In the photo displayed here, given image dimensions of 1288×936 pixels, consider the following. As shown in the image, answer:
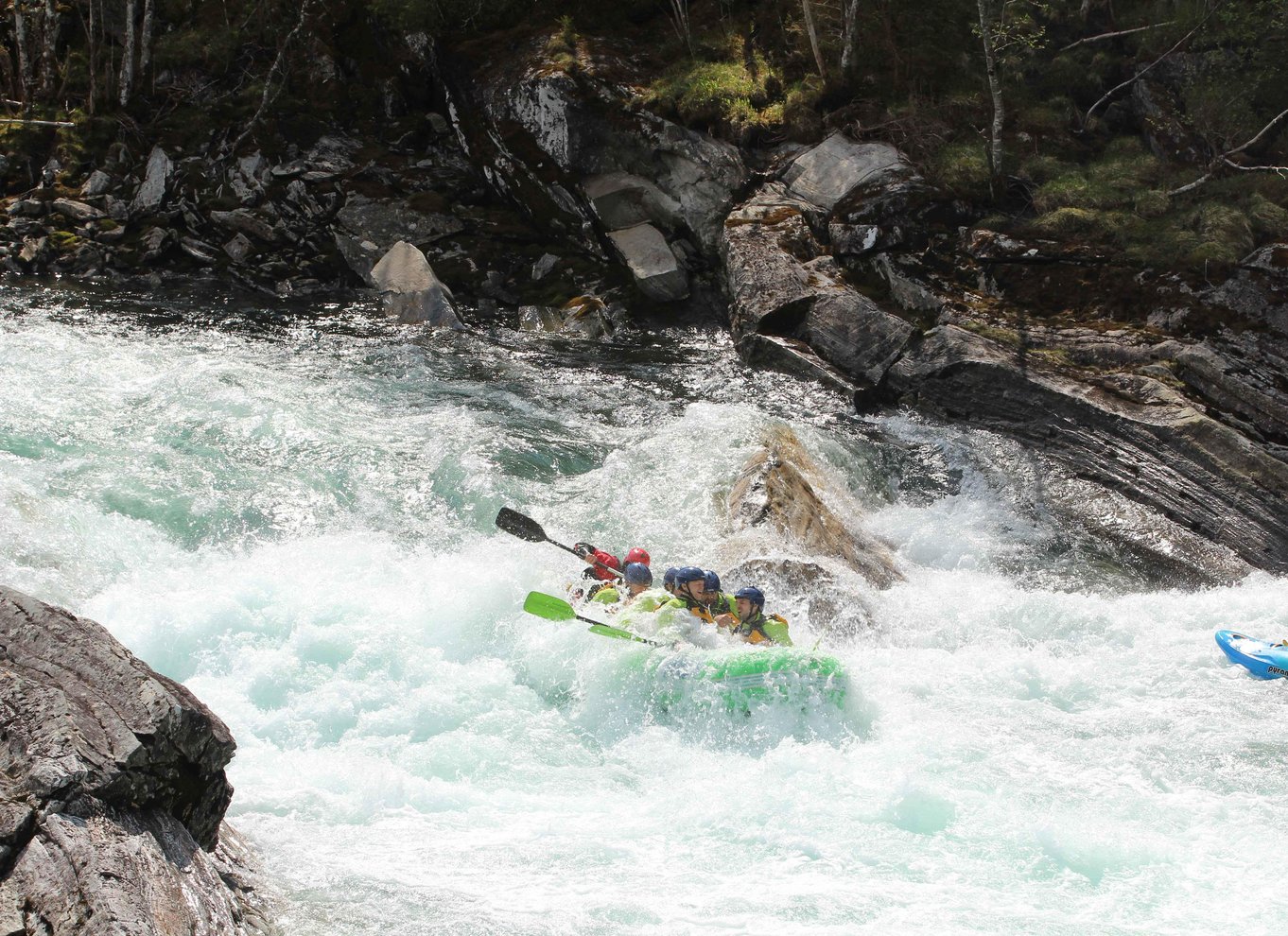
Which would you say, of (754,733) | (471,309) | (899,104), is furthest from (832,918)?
(899,104)

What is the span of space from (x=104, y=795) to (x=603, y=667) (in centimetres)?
378

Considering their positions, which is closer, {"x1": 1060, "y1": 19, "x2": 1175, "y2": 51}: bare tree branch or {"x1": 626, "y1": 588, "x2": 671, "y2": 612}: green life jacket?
{"x1": 626, "y1": 588, "x2": 671, "y2": 612}: green life jacket

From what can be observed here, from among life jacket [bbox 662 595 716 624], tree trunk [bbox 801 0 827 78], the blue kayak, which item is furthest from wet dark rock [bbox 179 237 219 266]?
the blue kayak

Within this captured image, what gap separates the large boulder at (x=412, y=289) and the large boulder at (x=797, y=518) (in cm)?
647

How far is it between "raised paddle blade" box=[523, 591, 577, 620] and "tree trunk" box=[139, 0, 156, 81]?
1574 centimetres

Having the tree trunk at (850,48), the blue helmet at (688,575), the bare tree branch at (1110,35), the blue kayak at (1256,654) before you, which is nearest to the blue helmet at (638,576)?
the blue helmet at (688,575)

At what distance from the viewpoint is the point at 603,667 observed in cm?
738

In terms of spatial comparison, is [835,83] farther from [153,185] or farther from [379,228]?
[153,185]

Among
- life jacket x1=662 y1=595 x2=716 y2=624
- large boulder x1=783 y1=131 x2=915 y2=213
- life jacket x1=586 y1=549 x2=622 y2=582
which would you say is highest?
large boulder x1=783 y1=131 x2=915 y2=213

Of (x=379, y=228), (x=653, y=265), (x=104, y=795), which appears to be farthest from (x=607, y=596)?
(x=379, y=228)

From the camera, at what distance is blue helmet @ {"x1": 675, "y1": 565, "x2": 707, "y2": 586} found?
25.4 feet

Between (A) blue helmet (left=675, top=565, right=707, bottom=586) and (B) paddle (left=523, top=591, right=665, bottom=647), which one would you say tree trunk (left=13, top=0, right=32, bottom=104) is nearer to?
Answer: (B) paddle (left=523, top=591, right=665, bottom=647)

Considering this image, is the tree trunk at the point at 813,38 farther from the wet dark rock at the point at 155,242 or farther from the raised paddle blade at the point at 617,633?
the raised paddle blade at the point at 617,633

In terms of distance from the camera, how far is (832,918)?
16.7 feet
